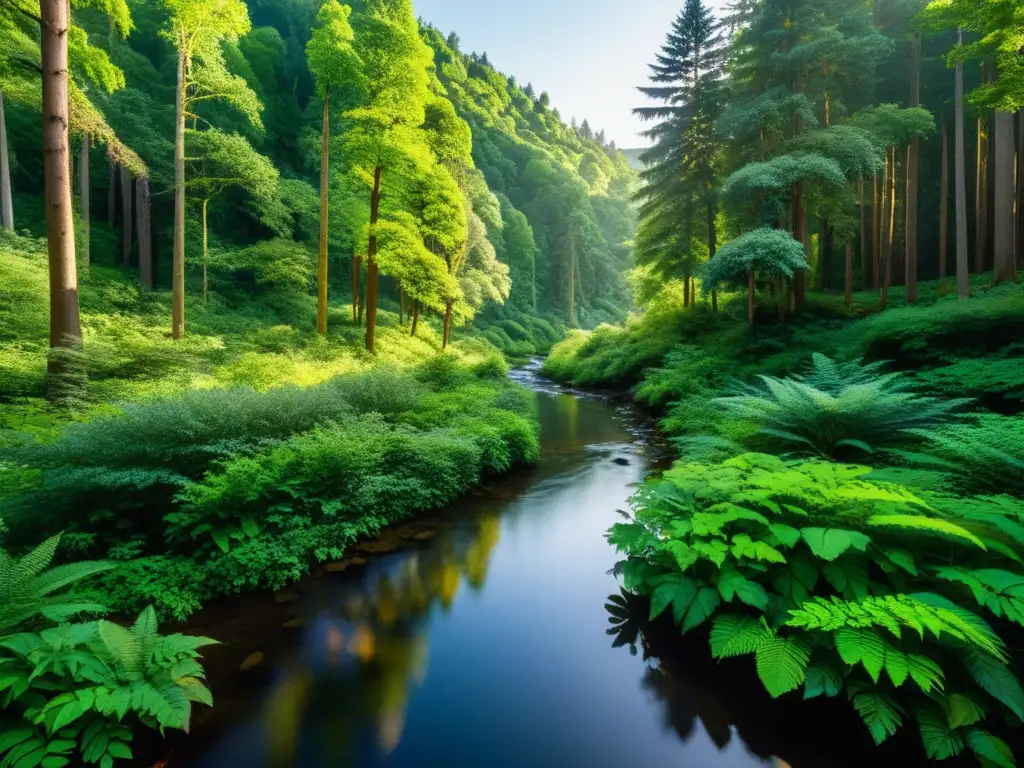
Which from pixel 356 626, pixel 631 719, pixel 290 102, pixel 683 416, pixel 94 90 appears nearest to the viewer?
pixel 631 719

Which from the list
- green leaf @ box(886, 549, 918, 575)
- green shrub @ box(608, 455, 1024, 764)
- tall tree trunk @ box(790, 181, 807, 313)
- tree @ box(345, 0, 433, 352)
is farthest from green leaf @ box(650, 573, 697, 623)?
tree @ box(345, 0, 433, 352)

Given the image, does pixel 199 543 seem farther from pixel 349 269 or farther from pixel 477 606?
pixel 349 269

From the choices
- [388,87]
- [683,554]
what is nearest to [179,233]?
[388,87]

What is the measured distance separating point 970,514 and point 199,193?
29.1m

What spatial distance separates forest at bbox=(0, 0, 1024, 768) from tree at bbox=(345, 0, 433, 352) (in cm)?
10

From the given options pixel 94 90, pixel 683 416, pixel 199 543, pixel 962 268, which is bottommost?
pixel 199 543

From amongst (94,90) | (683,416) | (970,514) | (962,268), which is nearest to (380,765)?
(970,514)

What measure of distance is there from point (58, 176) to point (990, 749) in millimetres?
11376

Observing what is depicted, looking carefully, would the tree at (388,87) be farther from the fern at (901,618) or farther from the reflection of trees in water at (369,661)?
the fern at (901,618)

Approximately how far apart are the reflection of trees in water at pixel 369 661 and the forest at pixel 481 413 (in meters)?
0.04

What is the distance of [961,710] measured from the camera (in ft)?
9.26

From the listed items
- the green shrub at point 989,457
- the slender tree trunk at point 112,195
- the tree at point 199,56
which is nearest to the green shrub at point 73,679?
the green shrub at point 989,457

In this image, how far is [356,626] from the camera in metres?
4.70

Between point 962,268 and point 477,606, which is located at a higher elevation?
point 962,268
